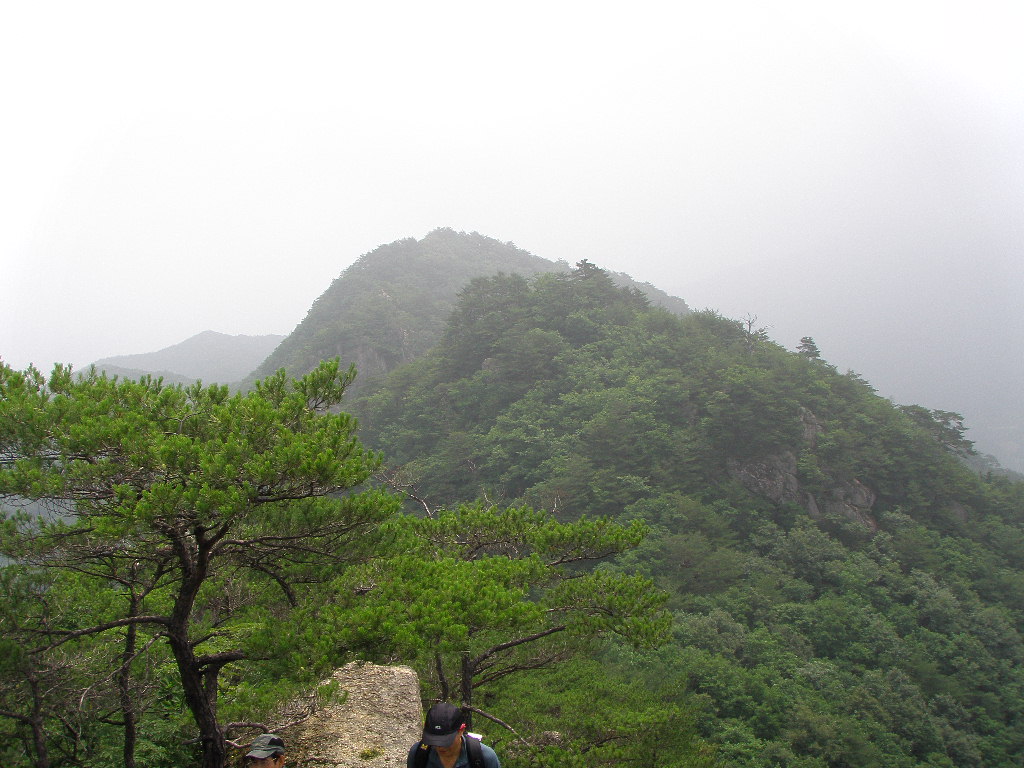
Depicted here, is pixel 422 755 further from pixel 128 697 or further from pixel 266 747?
pixel 128 697

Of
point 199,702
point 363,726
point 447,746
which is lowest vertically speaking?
point 363,726

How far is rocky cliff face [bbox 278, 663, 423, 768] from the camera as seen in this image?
5.94 meters

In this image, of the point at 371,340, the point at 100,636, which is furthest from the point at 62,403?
the point at 371,340

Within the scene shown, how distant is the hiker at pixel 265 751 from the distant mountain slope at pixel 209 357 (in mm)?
103221

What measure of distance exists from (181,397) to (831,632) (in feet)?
69.4

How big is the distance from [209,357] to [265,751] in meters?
129

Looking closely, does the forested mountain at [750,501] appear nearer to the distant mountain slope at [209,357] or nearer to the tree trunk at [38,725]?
the tree trunk at [38,725]

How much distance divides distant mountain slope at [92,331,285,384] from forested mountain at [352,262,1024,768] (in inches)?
3103

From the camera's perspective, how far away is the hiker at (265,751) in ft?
9.55

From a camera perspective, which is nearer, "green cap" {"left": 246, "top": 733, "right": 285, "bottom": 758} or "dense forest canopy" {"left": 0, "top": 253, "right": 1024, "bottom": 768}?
"green cap" {"left": 246, "top": 733, "right": 285, "bottom": 758}

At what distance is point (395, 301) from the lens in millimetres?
54281

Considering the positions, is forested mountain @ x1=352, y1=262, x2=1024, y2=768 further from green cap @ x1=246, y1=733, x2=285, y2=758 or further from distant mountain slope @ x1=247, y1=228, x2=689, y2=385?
distant mountain slope @ x1=247, y1=228, x2=689, y2=385

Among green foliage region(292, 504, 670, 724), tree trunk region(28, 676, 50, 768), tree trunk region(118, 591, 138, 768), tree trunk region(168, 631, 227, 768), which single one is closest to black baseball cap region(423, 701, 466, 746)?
green foliage region(292, 504, 670, 724)

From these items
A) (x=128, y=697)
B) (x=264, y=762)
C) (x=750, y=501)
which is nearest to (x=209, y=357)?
(x=750, y=501)
